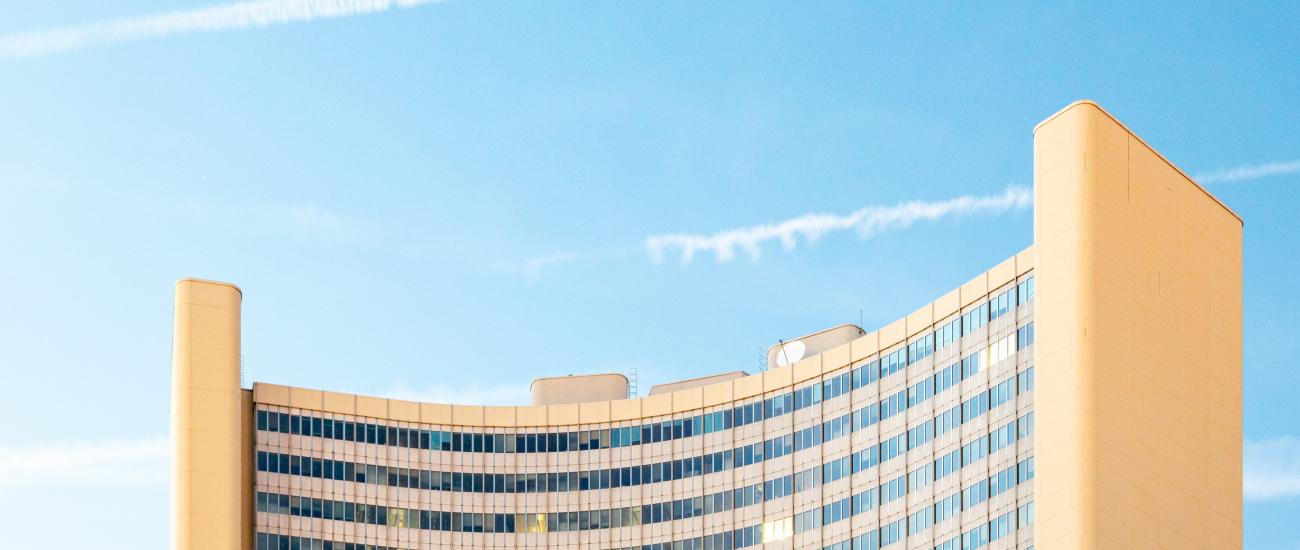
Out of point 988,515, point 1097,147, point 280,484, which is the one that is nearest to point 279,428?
point 280,484

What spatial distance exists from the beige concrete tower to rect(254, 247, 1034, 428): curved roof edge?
5.61 meters

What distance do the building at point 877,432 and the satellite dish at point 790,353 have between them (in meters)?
0.24

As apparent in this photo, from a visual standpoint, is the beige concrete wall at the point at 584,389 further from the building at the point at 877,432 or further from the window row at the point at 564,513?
the window row at the point at 564,513

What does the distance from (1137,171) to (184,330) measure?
241ft

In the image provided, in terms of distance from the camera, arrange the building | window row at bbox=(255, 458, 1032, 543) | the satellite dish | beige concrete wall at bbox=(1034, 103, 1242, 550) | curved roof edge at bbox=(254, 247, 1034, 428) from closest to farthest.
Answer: beige concrete wall at bbox=(1034, 103, 1242, 550), the building, curved roof edge at bbox=(254, 247, 1034, 428), window row at bbox=(255, 458, 1032, 543), the satellite dish

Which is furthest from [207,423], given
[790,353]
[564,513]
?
[790,353]

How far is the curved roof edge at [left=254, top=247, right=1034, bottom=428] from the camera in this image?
158000 millimetres

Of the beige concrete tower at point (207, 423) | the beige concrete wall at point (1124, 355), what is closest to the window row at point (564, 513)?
the beige concrete tower at point (207, 423)

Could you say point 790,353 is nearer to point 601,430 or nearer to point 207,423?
point 601,430

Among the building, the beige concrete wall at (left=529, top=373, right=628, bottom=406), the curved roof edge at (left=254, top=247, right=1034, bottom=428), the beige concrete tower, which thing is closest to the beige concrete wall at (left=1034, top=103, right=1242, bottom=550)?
the building

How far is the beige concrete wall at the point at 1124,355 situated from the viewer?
447ft

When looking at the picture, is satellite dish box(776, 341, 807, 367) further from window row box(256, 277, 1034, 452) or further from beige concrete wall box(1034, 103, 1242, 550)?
beige concrete wall box(1034, 103, 1242, 550)

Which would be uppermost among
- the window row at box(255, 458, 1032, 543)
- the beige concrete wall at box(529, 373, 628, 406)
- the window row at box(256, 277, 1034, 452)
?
the beige concrete wall at box(529, 373, 628, 406)

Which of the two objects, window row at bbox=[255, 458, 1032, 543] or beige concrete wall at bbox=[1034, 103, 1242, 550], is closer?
beige concrete wall at bbox=[1034, 103, 1242, 550]
